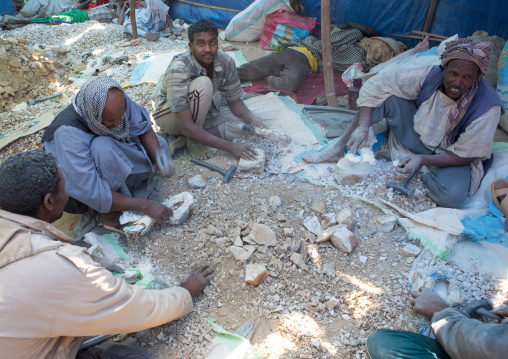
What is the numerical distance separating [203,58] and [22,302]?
2351 mm

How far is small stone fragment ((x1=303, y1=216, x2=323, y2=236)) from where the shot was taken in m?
2.42

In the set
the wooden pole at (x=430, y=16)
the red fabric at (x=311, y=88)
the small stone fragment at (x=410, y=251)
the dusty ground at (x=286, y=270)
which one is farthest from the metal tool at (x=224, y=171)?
the wooden pole at (x=430, y=16)

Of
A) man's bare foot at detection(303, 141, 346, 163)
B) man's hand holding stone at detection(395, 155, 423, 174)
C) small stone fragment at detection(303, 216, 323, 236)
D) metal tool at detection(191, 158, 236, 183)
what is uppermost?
man's hand holding stone at detection(395, 155, 423, 174)

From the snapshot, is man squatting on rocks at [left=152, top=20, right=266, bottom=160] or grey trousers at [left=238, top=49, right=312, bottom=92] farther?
grey trousers at [left=238, top=49, right=312, bottom=92]

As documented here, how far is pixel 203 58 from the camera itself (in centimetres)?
303

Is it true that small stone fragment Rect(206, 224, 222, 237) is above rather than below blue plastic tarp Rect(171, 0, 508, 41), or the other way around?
below

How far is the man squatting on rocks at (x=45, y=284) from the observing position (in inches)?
48.4

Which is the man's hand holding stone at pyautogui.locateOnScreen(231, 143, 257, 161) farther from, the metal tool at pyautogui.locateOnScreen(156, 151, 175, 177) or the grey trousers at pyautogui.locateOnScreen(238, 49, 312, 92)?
the grey trousers at pyautogui.locateOnScreen(238, 49, 312, 92)

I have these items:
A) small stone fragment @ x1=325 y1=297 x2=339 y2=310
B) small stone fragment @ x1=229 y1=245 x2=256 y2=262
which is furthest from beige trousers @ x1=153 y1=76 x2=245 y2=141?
small stone fragment @ x1=325 y1=297 x2=339 y2=310

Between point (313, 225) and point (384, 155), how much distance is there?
99 cm

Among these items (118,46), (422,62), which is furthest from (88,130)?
(118,46)

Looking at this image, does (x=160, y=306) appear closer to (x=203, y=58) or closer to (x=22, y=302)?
(x=22, y=302)

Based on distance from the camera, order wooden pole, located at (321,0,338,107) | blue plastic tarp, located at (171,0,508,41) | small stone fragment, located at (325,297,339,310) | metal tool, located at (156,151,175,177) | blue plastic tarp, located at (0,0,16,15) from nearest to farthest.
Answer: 1. small stone fragment, located at (325,297,339,310)
2. metal tool, located at (156,151,175,177)
3. wooden pole, located at (321,0,338,107)
4. blue plastic tarp, located at (171,0,508,41)
5. blue plastic tarp, located at (0,0,16,15)

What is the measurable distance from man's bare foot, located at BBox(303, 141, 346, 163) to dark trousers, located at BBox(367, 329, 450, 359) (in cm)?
161
